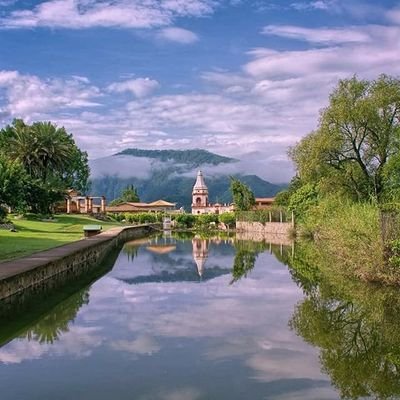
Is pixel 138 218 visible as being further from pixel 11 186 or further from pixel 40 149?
pixel 11 186

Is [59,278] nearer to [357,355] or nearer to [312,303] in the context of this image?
[312,303]

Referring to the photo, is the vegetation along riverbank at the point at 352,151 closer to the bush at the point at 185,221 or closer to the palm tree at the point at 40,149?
the palm tree at the point at 40,149

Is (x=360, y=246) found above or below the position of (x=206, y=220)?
above

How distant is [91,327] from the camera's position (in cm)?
1395

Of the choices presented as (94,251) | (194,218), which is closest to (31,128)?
(194,218)

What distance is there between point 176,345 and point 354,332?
13.7 ft

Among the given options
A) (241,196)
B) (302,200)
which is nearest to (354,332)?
(302,200)

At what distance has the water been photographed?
9.26 m

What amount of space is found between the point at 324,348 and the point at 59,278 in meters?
12.4

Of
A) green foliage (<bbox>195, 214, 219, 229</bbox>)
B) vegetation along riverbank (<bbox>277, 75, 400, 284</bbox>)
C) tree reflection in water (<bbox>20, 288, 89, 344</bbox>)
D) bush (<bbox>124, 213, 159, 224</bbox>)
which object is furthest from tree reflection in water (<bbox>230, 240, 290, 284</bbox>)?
bush (<bbox>124, 213, 159, 224</bbox>)

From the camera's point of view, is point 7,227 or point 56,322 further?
point 7,227

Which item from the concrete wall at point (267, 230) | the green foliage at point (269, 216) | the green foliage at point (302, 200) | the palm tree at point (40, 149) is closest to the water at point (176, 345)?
the green foliage at point (302, 200)

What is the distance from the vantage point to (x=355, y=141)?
1363 inches

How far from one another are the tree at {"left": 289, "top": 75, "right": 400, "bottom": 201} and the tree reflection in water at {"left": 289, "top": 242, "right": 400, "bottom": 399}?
45.2ft
